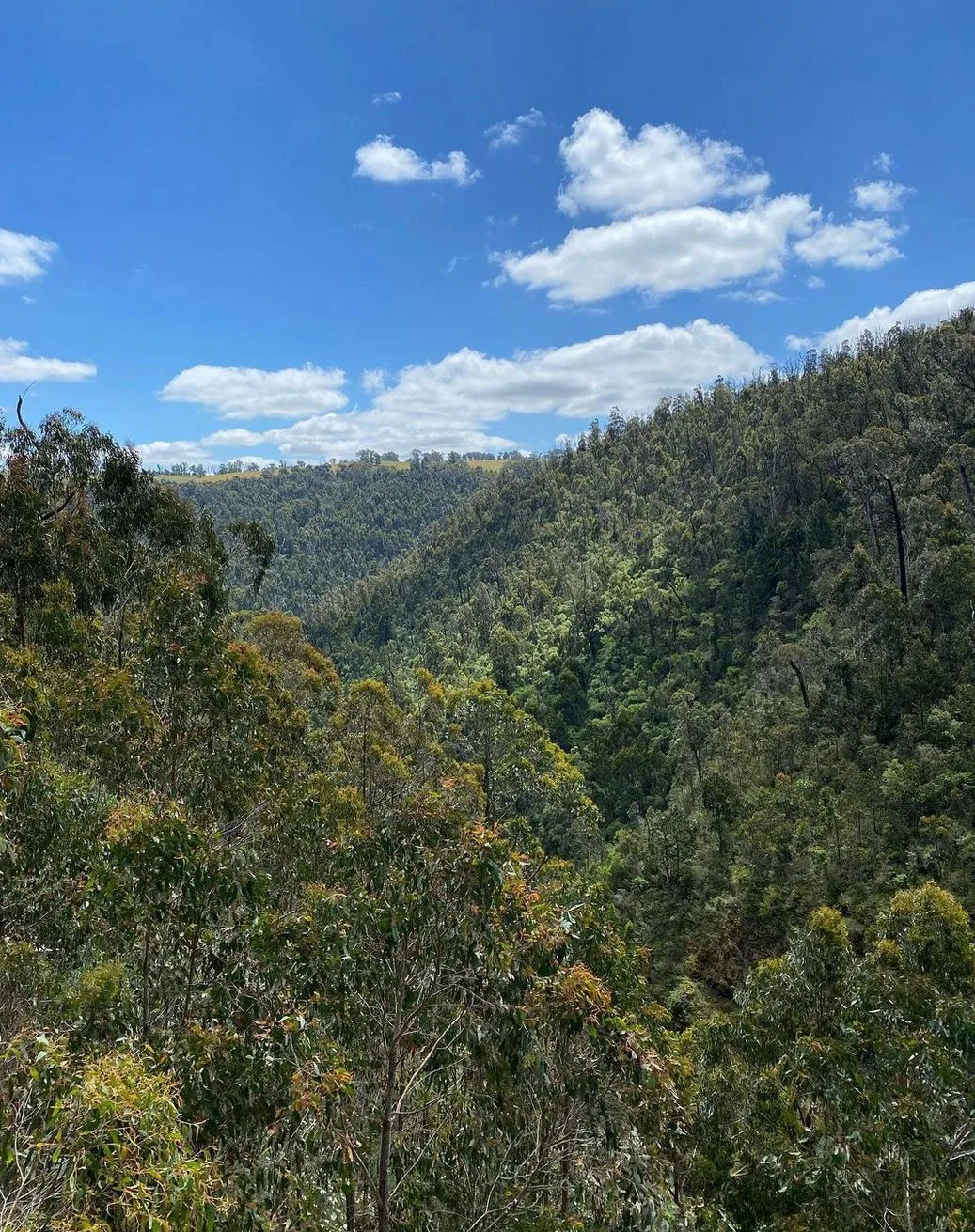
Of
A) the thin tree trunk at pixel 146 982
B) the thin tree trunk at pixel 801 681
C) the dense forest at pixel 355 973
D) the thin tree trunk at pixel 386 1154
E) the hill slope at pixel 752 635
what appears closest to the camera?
the dense forest at pixel 355 973

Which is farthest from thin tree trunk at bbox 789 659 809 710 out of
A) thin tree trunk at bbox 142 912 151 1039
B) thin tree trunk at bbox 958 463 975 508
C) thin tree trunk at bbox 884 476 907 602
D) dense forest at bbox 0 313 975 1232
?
thin tree trunk at bbox 142 912 151 1039

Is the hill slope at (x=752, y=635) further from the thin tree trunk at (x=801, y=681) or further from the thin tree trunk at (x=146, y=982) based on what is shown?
the thin tree trunk at (x=146, y=982)

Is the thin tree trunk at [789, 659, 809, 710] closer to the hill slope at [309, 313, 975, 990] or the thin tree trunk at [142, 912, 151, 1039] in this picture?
the hill slope at [309, 313, 975, 990]

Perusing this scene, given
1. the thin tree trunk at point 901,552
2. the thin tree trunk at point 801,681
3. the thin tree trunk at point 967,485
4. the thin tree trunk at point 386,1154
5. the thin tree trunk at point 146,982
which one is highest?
the thin tree trunk at point 967,485

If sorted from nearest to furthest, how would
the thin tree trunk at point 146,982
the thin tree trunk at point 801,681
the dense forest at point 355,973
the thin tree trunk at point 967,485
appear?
1. the dense forest at point 355,973
2. the thin tree trunk at point 146,982
3. the thin tree trunk at point 801,681
4. the thin tree trunk at point 967,485

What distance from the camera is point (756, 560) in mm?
60406

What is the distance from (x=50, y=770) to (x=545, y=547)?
89.1 meters

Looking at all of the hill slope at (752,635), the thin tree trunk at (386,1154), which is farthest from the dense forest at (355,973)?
the hill slope at (752,635)

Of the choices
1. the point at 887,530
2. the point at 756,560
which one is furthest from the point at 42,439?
the point at 756,560

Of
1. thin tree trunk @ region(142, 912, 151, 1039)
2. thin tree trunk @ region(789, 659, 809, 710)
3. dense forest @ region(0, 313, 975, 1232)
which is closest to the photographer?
dense forest @ region(0, 313, 975, 1232)

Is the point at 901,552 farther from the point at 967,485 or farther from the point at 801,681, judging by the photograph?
the point at 801,681

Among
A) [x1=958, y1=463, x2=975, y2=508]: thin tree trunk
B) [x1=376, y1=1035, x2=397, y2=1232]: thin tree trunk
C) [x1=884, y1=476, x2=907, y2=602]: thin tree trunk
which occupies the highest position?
[x1=958, y1=463, x2=975, y2=508]: thin tree trunk

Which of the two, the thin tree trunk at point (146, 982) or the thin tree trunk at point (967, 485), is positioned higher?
the thin tree trunk at point (967, 485)

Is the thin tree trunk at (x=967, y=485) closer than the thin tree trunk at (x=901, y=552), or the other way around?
the thin tree trunk at (x=901, y=552)
